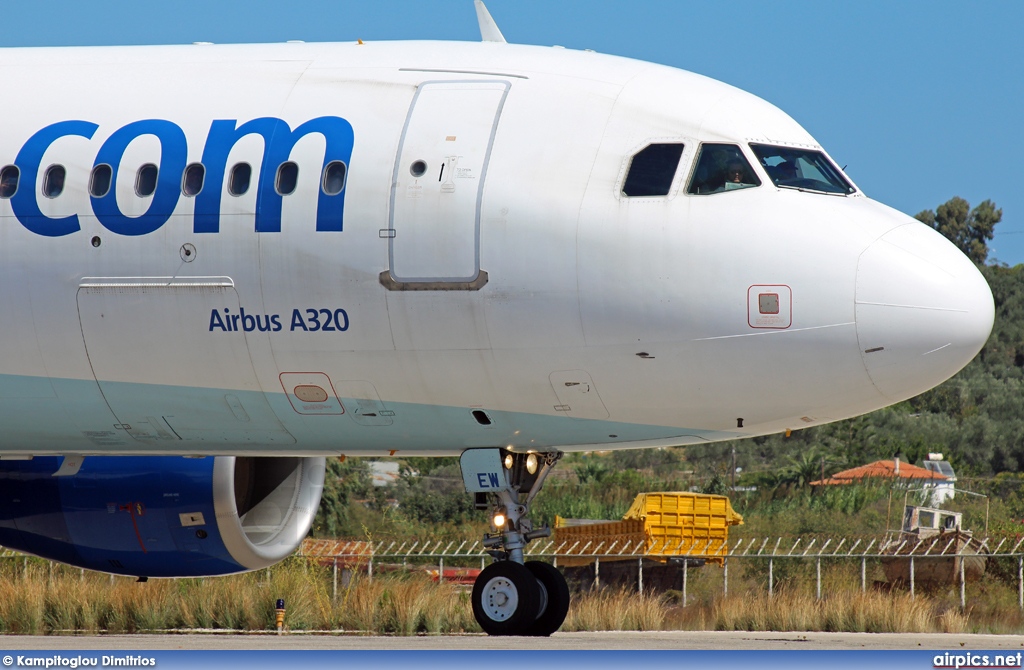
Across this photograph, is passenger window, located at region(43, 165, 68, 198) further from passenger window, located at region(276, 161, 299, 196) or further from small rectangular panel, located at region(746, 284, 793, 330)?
small rectangular panel, located at region(746, 284, 793, 330)

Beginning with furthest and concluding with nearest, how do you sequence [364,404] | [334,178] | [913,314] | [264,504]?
[264,504]
[364,404]
[334,178]
[913,314]

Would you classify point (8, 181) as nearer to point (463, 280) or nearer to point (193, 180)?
point (193, 180)

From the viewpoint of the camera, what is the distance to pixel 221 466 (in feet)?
48.1

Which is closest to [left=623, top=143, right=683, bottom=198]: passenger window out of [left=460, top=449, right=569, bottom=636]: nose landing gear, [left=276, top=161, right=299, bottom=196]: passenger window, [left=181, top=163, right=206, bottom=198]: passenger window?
[left=460, top=449, right=569, bottom=636]: nose landing gear

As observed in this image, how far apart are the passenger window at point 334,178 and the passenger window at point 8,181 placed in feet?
9.15

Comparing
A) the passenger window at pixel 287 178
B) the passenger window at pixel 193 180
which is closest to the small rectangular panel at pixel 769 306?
the passenger window at pixel 287 178

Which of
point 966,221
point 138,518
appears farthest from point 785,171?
point 966,221

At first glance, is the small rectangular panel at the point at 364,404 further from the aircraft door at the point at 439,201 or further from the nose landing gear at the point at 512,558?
the aircraft door at the point at 439,201

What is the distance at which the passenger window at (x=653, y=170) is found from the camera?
36.1 ft

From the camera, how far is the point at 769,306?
10594 mm

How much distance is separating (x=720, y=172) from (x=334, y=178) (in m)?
3.08

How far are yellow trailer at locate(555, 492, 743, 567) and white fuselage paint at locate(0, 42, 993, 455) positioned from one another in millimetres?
19200

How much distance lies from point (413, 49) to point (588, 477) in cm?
4596

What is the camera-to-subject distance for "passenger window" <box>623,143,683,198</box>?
1102 centimetres
